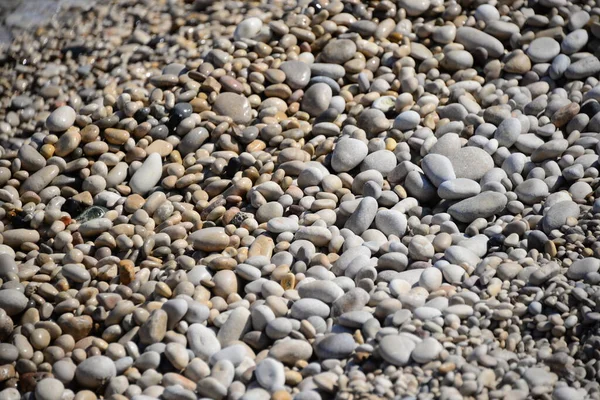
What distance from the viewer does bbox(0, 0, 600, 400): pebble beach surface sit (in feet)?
7.13

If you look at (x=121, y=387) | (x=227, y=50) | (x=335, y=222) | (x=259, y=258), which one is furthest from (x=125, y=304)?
(x=227, y=50)

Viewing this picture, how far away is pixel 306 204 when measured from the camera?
2.86 m

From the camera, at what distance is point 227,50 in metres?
3.58

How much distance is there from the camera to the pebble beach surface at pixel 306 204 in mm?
2174

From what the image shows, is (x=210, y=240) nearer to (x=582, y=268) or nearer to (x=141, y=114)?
(x=141, y=114)

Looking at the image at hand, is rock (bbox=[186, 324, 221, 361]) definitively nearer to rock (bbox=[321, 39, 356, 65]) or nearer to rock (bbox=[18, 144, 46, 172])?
rock (bbox=[18, 144, 46, 172])

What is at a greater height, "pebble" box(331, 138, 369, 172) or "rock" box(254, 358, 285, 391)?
"pebble" box(331, 138, 369, 172)

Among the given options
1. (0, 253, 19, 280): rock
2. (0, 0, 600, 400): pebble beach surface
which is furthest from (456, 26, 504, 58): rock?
(0, 253, 19, 280): rock

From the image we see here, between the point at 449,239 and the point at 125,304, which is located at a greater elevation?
the point at 449,239

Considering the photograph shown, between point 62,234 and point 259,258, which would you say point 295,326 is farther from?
point 62,234

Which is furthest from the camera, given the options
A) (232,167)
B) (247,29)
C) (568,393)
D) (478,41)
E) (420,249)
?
(247,29)

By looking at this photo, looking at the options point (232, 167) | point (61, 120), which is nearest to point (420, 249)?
point (232, 167)

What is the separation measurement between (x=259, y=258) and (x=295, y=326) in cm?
37

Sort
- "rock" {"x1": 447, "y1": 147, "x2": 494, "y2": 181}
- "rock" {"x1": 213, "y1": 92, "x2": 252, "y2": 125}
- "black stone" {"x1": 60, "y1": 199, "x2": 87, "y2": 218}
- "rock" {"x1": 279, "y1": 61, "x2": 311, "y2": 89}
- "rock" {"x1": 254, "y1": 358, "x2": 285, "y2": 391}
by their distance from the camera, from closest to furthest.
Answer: "rock" {"x1": 254, "y1": 358, "x2": 285, "y2": 391}, "rock" {"x1": 447, "y1": 147, "x2": 494, "y2": 181}, "black stone" {"x1": 60, "y1": 199, "x2": 87, "y2": 218}, "rock" {"x1": 213, "y1": 92, "x2": 252, "y2": 125}, "rock" {"x1": 279, "y1": 61, "x2": 311, "y2": 89}
